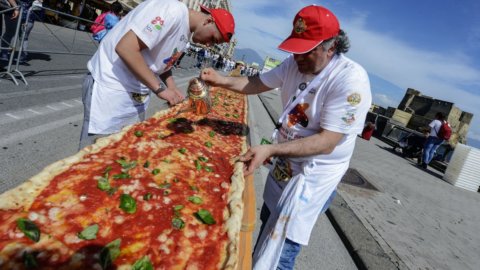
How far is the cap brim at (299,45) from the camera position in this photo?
2.43 meters

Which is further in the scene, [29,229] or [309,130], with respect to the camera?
[309,130]

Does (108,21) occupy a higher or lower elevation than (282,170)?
higher

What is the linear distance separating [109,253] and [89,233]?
0.70ft

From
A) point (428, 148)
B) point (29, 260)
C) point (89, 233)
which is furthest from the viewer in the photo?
point (428, 148)

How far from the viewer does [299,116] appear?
9.24ft

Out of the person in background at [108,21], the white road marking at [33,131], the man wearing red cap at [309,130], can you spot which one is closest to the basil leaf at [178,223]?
the man wearing red cap at [309,130]

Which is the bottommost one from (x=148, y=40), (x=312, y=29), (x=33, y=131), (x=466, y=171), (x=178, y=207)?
(x=33, y=131)

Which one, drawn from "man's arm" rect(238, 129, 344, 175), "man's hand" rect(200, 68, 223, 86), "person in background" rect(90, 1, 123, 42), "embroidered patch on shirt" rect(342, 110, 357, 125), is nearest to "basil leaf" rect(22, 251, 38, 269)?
"man's arm" rect(238, 129, 344, 175)

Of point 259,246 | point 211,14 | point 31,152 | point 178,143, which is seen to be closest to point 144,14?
point 211,14

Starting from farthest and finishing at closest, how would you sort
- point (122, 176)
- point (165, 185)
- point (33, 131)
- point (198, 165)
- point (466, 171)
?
1. point (466, 171)
2. point (33, 131)
3. point (198, 165)
4. point (165, 185)
5. point (122, 176)

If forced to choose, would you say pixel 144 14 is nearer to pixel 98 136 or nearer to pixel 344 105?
pixel 98 136

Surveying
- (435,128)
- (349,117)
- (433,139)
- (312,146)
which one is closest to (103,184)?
(312,146)

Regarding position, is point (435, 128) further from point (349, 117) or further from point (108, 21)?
point (349, 117)

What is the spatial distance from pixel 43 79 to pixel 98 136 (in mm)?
6993
